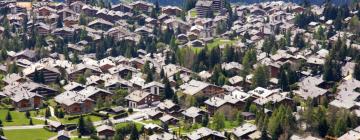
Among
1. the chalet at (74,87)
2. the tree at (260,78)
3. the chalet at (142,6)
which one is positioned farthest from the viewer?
the chalet at (142,6)

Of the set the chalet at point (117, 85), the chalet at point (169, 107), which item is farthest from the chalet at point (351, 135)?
the chalet at point (117, 85)

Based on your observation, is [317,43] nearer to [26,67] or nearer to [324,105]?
[324,105]

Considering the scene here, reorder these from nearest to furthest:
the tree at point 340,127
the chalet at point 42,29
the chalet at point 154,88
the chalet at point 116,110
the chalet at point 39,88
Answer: the tree at point 340,127 → the chalet at point 116,110 → the chalet at point 39,88 → the chalet at point 154,88 → the chalet at point 42,29

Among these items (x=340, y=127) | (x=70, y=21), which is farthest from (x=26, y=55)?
(x=340, y=127)

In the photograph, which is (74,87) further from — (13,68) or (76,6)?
(76,6)

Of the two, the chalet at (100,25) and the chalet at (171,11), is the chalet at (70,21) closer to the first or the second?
the chalet at (100,25)

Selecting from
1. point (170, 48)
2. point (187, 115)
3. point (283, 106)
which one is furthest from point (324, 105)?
point (170, 48)

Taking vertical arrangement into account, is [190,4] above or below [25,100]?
above

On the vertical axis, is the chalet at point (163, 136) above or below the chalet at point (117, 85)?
below
